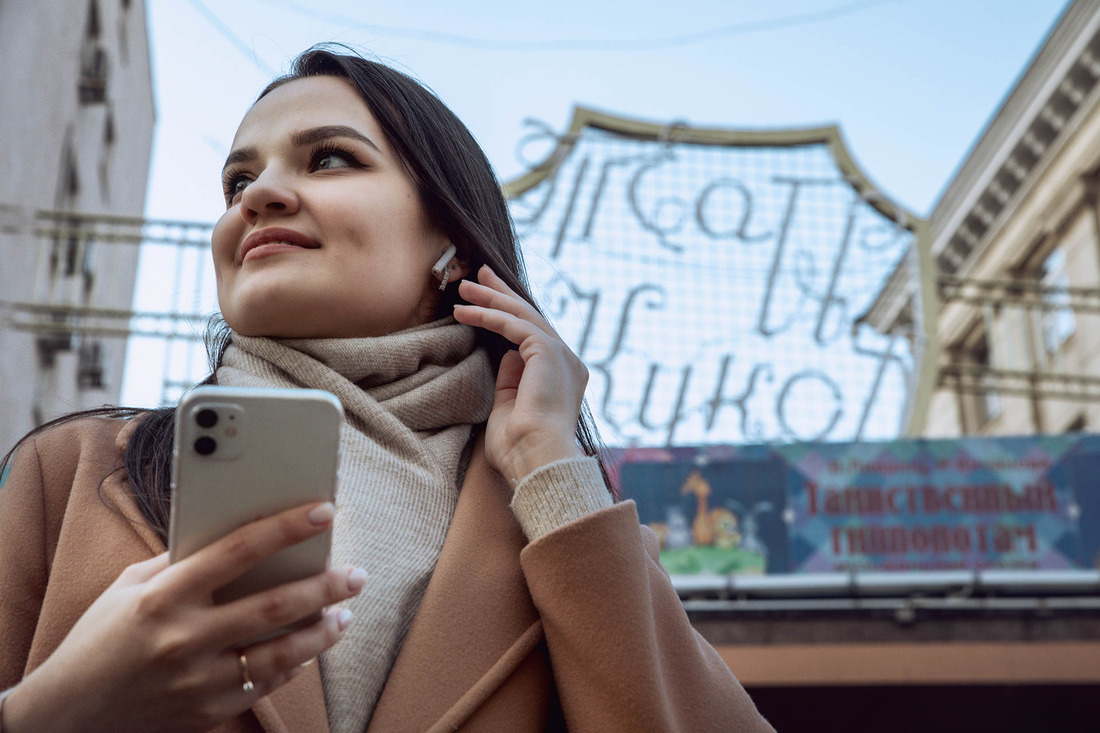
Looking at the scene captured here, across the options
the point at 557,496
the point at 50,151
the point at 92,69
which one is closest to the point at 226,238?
the point at 557,496

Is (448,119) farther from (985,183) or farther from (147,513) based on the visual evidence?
(985,183)

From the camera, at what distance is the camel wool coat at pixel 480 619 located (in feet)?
4.47

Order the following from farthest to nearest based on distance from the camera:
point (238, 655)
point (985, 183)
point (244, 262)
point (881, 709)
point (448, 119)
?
point (985, 183), point (881, 709), point (448, 119), point (244, 262), point (238, 655)

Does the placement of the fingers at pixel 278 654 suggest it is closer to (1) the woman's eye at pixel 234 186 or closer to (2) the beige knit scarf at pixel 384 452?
(2) the beige knit scarf at pixel 384 452

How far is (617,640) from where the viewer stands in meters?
1.41

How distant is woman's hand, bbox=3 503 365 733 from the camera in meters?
0.96

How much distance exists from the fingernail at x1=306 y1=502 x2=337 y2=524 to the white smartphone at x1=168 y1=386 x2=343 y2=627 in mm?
17

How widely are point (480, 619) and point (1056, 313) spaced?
19268 millimetres

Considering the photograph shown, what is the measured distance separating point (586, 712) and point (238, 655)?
548 mm

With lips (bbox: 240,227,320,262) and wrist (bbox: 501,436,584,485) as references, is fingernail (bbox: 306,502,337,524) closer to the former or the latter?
wrist (bbox: 501,436,584,485)

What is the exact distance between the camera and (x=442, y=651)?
1443mm

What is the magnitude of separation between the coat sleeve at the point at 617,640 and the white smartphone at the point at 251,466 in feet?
1.64

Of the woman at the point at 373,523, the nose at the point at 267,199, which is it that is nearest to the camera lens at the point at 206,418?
the woman at the point at 373,523

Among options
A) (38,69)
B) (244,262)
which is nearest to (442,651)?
(244,262)
